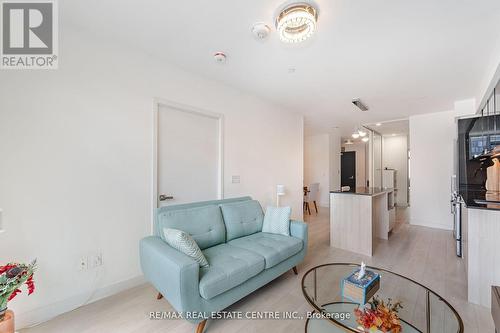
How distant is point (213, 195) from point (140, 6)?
2.22 m

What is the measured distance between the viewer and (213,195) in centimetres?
303

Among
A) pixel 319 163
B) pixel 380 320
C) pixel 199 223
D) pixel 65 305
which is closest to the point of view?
pixel 380 320

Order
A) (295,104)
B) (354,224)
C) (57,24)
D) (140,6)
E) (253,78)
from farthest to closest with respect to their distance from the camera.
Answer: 1. (295,104)
2. (354,224)
3. (253,78)
4. (57,24)
5. (140,6)

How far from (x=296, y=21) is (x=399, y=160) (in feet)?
24.0

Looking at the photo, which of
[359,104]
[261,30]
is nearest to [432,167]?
[359,104]

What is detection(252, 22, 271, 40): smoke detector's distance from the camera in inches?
71.6

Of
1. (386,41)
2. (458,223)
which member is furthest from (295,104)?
(458,223)

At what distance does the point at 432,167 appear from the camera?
450cm

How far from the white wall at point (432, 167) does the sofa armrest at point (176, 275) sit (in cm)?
522

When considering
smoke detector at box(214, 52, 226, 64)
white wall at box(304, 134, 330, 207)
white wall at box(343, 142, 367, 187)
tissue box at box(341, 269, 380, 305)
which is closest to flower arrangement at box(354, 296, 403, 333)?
tissue box at box(341, 269, 380, 305)

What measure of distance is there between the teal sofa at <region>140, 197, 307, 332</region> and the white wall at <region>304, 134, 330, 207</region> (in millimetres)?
4754

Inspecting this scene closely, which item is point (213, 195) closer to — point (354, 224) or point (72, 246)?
point (72, 246)

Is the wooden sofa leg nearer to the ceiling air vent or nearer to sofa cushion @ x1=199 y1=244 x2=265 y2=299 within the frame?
sofa cushion @ x1=199 y1=244 x2=265 y2=299

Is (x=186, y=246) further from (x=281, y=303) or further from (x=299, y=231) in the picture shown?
(x=299, y=231)
